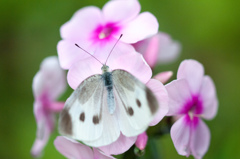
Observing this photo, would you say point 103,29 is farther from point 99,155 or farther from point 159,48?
point 99,155

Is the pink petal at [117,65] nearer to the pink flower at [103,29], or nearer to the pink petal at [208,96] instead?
the pink flower at [103,29]

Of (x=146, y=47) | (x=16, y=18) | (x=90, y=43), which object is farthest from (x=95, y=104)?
(x=16, y=18)

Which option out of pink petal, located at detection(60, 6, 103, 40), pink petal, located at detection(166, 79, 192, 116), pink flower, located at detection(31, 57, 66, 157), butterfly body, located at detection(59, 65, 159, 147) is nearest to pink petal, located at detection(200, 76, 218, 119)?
pink petal, located at detection(166, 79, 192, 116)

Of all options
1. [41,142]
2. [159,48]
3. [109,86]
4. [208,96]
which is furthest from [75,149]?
[159,48]

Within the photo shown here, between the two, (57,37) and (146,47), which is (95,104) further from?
(57,37)

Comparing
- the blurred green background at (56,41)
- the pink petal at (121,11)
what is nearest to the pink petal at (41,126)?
the pink petal at (121,11)
